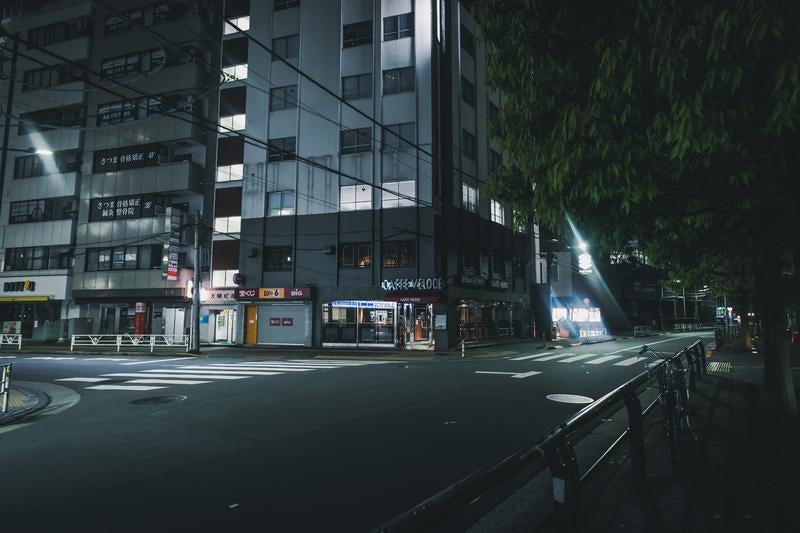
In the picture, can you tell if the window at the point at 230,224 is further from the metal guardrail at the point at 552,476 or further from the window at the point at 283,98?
the metal guardrail at the point at 552,476

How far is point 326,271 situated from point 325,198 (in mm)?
4815

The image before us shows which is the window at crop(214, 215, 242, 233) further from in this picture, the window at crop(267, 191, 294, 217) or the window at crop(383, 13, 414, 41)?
the window at crop(383, 13, 414, 41)

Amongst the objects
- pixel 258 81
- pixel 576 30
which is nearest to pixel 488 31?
pixel 576 30

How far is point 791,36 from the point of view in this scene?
142 inches

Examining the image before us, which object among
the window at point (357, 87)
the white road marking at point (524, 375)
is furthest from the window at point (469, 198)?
the white road marking at point (524, 375)

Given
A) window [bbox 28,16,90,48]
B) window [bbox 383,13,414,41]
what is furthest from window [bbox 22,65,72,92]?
window [bbox 383,13,414,41]

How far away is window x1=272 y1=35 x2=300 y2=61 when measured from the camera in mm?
32219

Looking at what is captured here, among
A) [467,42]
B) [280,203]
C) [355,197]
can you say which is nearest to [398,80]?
[355,197]

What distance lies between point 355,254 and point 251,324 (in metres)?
8.87

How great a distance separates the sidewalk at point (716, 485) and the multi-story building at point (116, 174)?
3147cm

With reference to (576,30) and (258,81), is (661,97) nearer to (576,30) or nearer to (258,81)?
(576,30)

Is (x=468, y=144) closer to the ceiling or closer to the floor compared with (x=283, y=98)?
closer to the floor

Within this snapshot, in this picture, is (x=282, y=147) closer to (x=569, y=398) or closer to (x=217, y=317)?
(x=217, y=317)

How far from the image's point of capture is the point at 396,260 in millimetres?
28500
